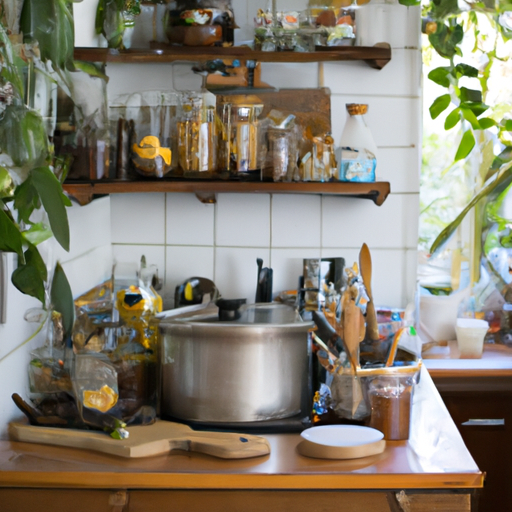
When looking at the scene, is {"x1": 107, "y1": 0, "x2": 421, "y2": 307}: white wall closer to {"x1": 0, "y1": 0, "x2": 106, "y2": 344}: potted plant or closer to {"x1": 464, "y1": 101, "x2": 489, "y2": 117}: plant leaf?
{"x1": 464, "y1": 101, "x2": 489, "y2": 117}: plant leaf

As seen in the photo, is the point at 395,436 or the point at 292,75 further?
the point at 292,75

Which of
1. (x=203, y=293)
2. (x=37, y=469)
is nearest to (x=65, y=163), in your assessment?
(x=203, y=293)

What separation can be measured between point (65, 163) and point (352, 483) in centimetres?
90

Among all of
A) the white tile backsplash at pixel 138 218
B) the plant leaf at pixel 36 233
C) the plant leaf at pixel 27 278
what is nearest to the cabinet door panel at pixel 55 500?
the plant leaf at pixel 36 233

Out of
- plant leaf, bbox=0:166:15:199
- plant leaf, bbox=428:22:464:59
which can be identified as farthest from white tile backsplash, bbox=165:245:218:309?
plant leaf, bbox=0:166:15:199

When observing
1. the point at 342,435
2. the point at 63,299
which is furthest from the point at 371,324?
the point at 63,299

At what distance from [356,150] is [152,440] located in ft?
2.94

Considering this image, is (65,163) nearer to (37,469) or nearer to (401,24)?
(37,469)

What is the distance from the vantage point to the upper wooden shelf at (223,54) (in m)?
1.63

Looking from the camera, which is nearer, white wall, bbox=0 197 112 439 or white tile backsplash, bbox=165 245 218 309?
white wall, bbox=0 197 112 439

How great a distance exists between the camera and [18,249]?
2.04 ft

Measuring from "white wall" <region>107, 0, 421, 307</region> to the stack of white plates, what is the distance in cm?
72

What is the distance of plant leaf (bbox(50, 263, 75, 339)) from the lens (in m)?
1.39

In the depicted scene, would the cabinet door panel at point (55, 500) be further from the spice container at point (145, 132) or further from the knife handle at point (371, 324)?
the spice container at point (145, 132)
